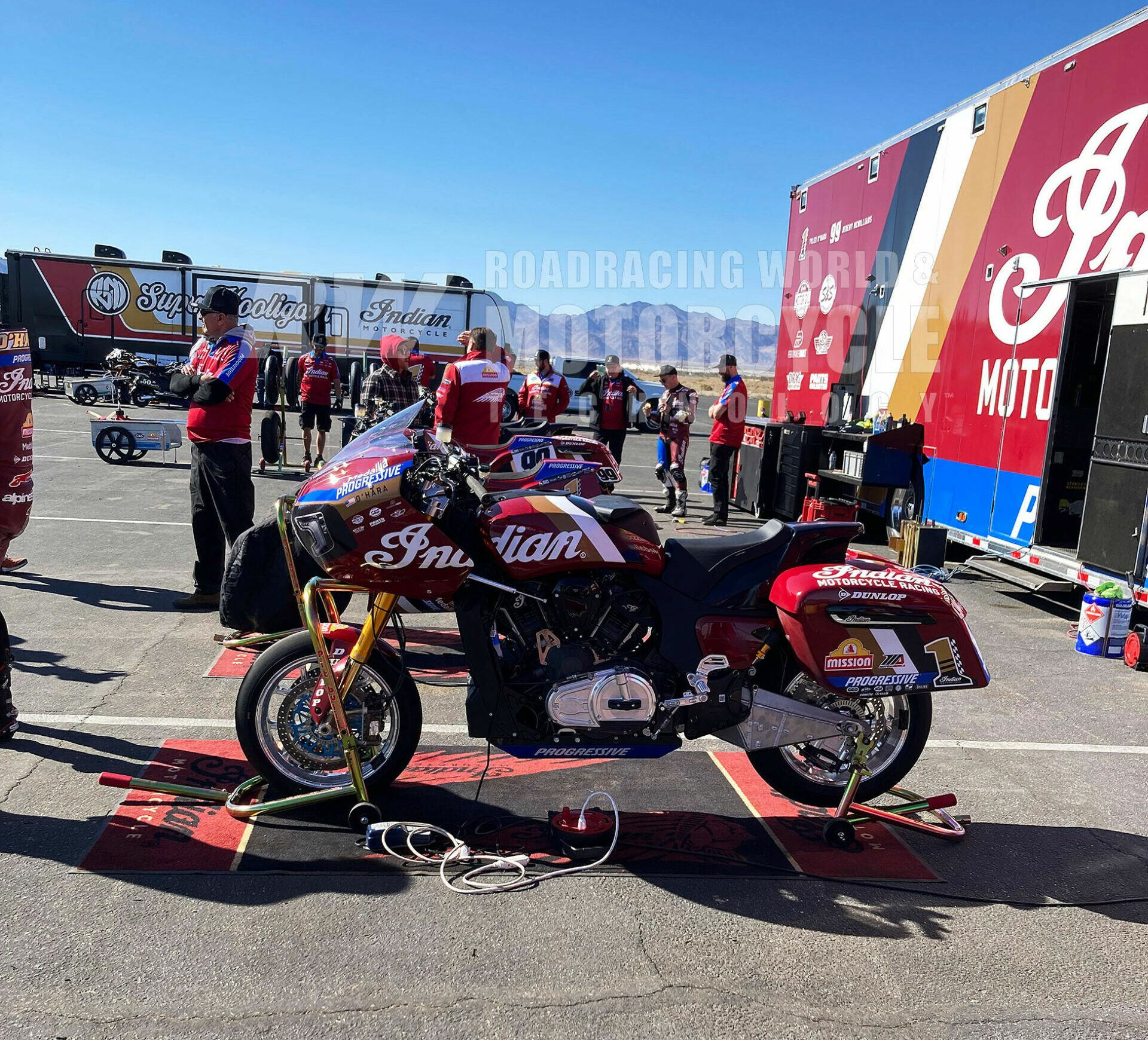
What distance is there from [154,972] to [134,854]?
0.75 m

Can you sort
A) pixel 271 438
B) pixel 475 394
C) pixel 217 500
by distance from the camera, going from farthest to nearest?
pixel 271 438 → pixel 475 394 → pixel 217 500

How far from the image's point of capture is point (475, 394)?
8047 millimetres

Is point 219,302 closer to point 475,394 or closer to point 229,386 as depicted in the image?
point 229,386

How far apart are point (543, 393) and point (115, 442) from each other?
262 inches

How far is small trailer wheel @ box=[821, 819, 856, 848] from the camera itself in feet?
11.8

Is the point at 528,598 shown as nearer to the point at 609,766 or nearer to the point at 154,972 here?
the point at 609,766

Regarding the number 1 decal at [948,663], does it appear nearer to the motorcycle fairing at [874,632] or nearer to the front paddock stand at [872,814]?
the motorcycle fairing at [874,632]

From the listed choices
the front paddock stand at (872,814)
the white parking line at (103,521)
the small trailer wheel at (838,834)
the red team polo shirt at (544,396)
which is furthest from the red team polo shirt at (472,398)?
the small trailer wheel at (838,834)

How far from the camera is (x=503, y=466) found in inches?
332

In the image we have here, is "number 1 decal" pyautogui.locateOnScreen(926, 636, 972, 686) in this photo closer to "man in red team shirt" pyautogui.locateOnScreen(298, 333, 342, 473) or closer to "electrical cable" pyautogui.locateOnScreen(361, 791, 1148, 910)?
"electrical cable" pyautogui.locateOnScreen(361, 791, 1148, 910)

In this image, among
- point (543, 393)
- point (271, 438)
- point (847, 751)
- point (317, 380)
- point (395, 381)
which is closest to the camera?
point (847, 751)

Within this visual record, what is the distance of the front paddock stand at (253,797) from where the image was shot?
11.5 ft

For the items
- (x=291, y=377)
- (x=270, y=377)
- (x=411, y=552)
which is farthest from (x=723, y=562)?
(x=270, y=377)

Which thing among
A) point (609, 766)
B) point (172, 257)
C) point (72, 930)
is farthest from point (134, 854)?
point (172, 257)
